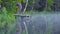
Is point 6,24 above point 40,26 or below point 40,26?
above

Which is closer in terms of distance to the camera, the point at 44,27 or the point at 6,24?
the point at 6,24

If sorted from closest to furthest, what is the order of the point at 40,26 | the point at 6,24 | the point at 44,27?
the point at 6,24, the point at 44,27, the point at 40,26

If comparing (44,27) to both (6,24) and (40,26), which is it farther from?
(6,24)

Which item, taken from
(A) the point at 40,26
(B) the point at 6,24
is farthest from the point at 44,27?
(B) the point at 6,24

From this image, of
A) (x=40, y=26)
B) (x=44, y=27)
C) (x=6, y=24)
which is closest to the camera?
(x=6, y=24)

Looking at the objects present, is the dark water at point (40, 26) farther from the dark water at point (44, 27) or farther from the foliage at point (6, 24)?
the foliage at point (6, 24)

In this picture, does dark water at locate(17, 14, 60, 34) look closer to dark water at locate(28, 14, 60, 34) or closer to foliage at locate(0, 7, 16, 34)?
dark water at locate(28, 14, 60, 34)

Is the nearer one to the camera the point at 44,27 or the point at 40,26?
the point at 44,27

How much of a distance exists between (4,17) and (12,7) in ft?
2.57

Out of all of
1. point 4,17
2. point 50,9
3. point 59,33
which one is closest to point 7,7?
point 4,17

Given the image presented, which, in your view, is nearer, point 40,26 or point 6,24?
point 6,24

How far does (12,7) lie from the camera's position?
778 centimetres

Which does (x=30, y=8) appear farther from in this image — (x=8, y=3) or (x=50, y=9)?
(x=8, y=3)

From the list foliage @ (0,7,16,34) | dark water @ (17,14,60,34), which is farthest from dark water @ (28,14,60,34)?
foliage @ (0,7,16,34)
